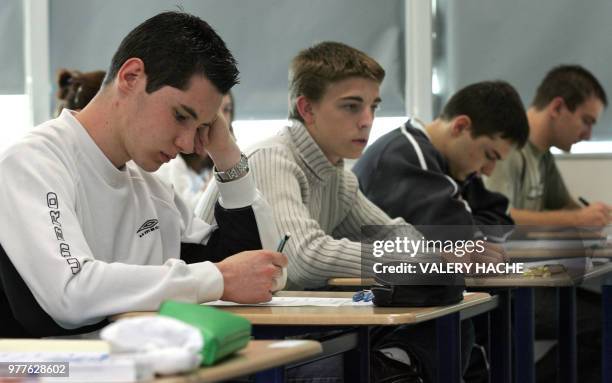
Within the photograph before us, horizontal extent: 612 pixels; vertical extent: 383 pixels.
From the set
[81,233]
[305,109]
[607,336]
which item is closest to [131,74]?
[81,233]

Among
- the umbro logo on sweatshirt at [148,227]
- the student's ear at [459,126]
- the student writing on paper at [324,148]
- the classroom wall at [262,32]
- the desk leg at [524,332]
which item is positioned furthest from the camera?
the classroom wall at [262,32]

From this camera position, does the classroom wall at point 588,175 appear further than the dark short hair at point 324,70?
Yes

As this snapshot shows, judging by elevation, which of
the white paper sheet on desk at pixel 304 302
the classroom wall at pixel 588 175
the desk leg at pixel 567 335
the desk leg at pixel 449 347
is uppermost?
the classroom wall at pixel 588 175

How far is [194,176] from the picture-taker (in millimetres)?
4812

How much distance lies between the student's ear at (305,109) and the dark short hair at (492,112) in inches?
35.9

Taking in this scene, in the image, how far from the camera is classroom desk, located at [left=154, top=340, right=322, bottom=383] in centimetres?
113

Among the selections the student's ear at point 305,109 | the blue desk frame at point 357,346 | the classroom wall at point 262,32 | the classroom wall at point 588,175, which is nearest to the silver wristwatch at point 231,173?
the blue desk frame at point 357,346

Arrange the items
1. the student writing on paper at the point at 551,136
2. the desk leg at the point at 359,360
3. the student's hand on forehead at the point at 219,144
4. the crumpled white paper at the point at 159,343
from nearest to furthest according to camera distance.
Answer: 1. the crumpled white paper at the point at 159,343
2. the desk leg at the point at 359,360
3. the student's hand on forehead at the point at 219,144
4. the student writing on paper at the point at 551,136

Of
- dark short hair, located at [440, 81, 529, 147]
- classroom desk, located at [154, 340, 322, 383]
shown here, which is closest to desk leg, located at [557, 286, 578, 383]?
Result: dark short hair, located at [440, 81, 529, 147]

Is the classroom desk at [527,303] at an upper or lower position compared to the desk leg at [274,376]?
lower

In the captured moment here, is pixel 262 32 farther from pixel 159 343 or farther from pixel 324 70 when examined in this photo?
pixel 159 343

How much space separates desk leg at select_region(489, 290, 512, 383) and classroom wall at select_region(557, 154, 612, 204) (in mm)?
1851

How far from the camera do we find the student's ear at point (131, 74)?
2.10 meters

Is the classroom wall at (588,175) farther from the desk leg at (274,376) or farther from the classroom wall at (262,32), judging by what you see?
the desk leg at (274,376)
